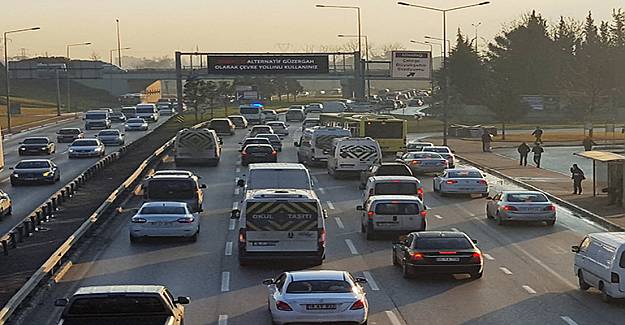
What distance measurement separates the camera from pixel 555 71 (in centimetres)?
13375

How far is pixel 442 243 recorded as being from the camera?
24672mm

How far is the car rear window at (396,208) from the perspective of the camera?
31344mm

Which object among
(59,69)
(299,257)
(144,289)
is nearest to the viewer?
(144,289)

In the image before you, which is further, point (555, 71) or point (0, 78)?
point (0, 78)

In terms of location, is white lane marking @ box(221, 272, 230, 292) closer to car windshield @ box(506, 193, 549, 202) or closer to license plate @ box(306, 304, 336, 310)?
license plate @ box(306, 304, 336, 310)

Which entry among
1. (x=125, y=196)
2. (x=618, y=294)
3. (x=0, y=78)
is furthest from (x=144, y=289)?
(x=0, y=78)

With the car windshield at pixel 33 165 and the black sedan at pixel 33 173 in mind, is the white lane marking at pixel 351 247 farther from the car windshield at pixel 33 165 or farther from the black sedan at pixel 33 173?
the car windshield at pixel 33 165

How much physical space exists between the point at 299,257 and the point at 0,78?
147574 millimetres

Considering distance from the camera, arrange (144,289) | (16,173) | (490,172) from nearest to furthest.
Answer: (144,289)
(16,173)
(490,172)

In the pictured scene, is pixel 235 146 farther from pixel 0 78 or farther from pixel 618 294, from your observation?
pixel 0 78

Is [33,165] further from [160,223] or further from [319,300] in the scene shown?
[319,300]

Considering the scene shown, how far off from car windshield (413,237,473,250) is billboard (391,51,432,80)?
62.8 m

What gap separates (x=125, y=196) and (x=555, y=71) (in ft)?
325

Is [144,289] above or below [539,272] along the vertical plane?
above
